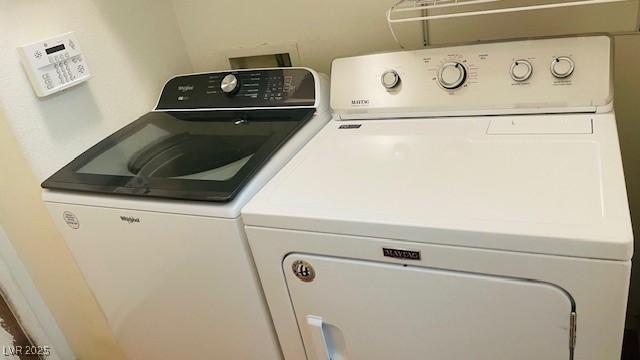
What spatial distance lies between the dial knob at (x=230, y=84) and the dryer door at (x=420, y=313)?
0.71 m

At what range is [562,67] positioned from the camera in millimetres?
1136

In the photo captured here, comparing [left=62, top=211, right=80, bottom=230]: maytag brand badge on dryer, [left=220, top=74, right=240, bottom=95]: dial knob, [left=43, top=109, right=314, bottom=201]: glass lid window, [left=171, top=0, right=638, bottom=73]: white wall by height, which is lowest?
[left=62, top=211, right=80, bottom=230]: maytag brand badge on dryer

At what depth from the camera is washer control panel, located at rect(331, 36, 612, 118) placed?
3.70 ft

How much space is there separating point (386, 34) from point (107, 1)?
2.82 ft

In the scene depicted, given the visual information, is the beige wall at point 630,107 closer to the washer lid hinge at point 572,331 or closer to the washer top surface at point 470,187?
the washer top surface at point 470,187

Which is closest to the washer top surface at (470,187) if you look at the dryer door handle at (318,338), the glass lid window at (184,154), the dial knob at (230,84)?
the glass lid window at (184,154)

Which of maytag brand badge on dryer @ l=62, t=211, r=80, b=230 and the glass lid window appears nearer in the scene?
the glass lid window

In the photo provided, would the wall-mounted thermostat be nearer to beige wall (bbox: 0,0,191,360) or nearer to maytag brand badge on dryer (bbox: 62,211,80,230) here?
beige wall (bbox: 0,0,191,360)

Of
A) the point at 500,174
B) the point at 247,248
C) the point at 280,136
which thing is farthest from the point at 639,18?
the point at 247,248

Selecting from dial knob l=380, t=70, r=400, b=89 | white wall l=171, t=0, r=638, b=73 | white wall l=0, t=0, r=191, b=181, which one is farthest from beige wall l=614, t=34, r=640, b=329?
white wall l=0, t=0, r=191, b=181

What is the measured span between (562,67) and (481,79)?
0.59 ft

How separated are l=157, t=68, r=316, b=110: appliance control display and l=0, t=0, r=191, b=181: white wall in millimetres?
124

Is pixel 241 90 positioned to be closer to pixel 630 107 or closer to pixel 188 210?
pixel 188 210

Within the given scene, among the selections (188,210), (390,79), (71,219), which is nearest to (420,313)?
(188,210)
